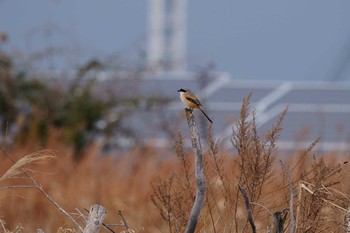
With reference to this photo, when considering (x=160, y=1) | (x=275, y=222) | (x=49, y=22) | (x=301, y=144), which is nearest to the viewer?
(x=275, y=222)

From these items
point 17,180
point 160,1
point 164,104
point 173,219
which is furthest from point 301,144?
point 160,1

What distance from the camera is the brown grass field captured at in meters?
4.03

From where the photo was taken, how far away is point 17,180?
34.1 feet

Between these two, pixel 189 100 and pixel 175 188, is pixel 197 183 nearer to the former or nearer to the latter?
pixel 189 100

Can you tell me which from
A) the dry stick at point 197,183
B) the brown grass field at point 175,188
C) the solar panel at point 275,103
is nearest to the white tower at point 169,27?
the solar panel at point 275,103

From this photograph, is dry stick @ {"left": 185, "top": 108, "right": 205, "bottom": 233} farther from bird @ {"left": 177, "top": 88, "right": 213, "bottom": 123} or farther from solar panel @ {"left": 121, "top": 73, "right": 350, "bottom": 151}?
solar panel @ {"left": 121, "top": 73, "right": 350, "bottom": 151}

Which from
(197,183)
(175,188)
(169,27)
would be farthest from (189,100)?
(169,27)

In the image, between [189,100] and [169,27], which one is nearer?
[189,100]

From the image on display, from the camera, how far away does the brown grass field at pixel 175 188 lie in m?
4.03

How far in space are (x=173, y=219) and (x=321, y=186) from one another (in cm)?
55

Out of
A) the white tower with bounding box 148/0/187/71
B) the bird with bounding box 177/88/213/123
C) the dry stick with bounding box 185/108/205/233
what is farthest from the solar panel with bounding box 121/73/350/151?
the white tower with bounding box 148/0/187/71

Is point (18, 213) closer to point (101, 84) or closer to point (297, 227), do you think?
point (297, 227)

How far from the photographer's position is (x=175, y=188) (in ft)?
14.6

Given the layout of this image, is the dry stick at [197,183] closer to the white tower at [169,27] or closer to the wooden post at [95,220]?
the wooden post at [95,220]
